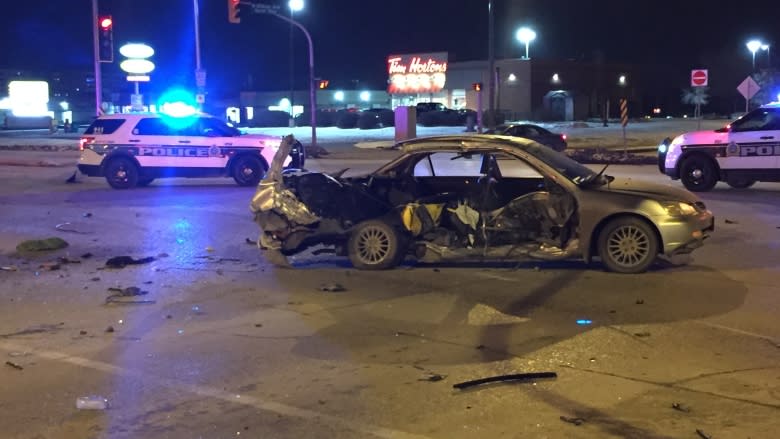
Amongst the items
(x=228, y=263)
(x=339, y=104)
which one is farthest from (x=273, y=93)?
(x=228, y=263)

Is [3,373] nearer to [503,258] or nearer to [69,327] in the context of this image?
[69,327]

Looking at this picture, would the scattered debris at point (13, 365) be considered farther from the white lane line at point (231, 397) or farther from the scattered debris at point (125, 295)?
the scattered debris at point (125, 295)

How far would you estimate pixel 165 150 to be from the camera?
1989 centimetres

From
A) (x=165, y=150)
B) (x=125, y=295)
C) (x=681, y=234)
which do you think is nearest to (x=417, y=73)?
(x=165, y=150)

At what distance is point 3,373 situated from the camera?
621 cm

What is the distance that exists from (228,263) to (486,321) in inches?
161

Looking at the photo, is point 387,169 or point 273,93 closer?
point 387,169

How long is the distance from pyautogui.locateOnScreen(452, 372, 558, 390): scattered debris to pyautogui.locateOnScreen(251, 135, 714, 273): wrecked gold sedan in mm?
3620

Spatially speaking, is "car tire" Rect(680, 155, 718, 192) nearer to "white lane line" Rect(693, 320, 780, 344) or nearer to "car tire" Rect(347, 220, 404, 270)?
"car tire" Rect(347, 220, 404, 270)

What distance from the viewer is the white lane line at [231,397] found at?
4.96 m

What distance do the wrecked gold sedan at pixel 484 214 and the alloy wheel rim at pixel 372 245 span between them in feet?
0.04

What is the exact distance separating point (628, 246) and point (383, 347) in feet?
12.5

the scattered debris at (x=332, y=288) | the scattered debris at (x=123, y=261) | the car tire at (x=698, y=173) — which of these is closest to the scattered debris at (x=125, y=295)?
the scattered debris at (x=123, y=261)

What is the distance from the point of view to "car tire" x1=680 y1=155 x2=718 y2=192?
17.8 meters
